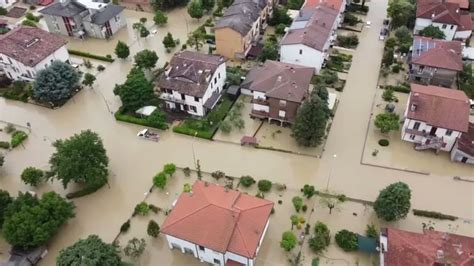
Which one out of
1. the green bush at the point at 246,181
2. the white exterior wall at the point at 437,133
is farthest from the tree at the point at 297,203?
the white exterior wall at the point at 437,133

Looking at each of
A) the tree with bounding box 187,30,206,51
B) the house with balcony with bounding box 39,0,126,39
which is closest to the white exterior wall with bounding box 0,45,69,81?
the house with balcony with bounding box 39,0,126,39

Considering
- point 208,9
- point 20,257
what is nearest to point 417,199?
point 20,257

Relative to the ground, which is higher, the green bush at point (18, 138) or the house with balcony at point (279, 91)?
the house with balcony at point (279, 91)

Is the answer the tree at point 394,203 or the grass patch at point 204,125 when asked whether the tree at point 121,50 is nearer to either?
the grass patch at point 204,125

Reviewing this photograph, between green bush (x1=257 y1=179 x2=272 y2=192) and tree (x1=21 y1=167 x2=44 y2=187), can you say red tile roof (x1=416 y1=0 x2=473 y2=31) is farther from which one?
tree (x1=21 y1=167 x2=44 y2=187)

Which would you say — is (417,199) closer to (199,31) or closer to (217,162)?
(217,162)

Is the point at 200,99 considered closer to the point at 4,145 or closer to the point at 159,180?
the point at 159,180
